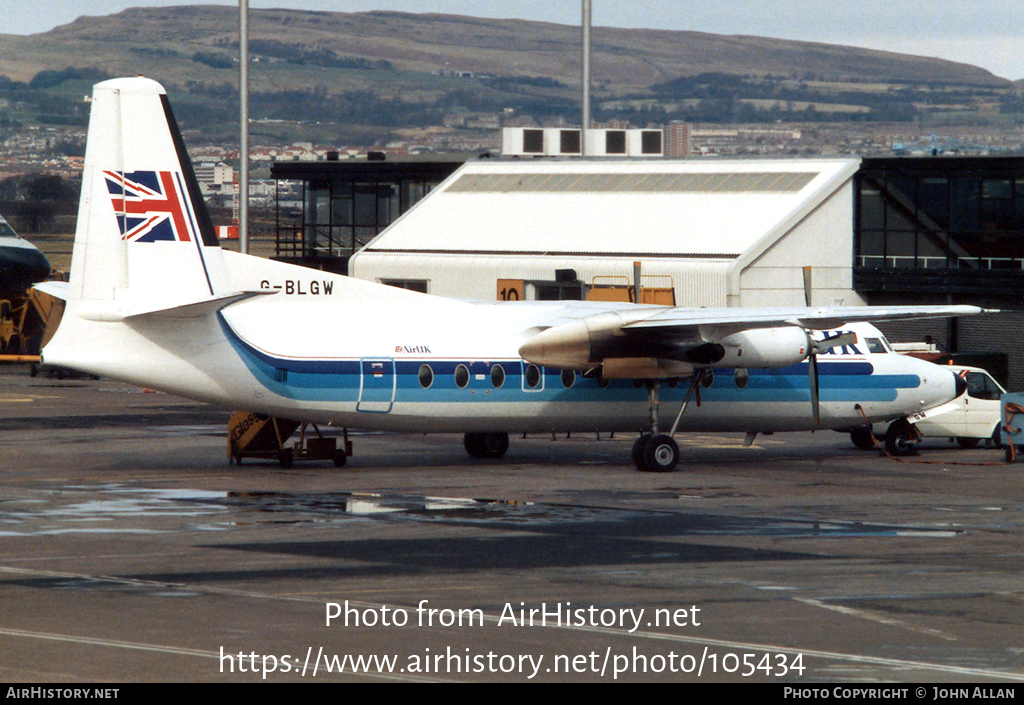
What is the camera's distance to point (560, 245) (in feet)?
182

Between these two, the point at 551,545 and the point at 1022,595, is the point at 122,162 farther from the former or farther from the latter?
the point at 1022,595

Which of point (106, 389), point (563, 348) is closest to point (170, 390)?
point (563, 348)

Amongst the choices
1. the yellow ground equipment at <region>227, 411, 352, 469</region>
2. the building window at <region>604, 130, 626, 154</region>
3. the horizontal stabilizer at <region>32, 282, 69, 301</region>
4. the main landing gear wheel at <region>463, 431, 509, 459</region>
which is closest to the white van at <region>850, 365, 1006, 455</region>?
the main landing gear wheel at <region>463, 431, 509, 459</region>

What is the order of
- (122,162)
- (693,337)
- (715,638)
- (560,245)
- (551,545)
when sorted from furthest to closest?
1. (560,245)
2. (693,337)
3. (122,162)
4. (551,545)
5. (715,638)

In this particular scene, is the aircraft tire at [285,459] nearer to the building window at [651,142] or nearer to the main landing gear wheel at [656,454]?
the main landing gear wheel at [656,454]

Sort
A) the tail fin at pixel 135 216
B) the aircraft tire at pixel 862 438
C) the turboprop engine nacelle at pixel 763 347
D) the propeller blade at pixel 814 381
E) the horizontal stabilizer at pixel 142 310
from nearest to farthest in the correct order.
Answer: the horizontal stabilizer at pixel 142 310, the tail fin at pixel 135 216, the turboprop engine nacelle at pixel 763 347, the propeller blade at pixel 814 381, the aircraft tire at pixel 862 438

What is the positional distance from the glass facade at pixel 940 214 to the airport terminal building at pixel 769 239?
5cm

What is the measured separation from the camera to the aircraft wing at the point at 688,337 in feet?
93.2

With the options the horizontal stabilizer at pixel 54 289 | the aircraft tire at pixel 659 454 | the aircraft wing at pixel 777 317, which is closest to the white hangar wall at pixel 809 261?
the aircraft wing at pixel 777 317

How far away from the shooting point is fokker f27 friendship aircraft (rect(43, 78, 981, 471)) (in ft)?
88.4

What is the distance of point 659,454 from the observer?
1151 inches

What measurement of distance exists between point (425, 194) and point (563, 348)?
1453 inches

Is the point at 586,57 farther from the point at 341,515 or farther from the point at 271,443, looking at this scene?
the point at 341,515
